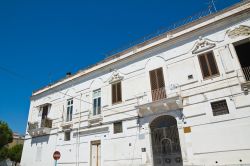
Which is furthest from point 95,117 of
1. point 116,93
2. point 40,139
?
point 40,139

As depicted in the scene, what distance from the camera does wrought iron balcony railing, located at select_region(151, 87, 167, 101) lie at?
12812 mm

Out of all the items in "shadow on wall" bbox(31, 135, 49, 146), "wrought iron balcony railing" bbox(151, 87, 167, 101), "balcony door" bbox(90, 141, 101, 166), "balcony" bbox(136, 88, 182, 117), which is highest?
"wrought iron balcony railing" bbox(151, 87, 167, 101)

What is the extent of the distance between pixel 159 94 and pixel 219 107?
3702 mm

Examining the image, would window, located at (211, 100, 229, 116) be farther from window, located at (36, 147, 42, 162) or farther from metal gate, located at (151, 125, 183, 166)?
window, located at (36, 147, 42, 162)

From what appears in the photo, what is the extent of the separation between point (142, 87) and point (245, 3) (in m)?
8.08

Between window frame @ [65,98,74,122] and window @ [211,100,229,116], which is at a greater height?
window frame @ [65,98,74,122]

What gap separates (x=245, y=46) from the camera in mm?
11289

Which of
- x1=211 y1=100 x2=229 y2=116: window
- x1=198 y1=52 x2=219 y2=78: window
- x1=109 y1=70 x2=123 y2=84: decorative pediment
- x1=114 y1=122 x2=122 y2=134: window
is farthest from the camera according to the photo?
x1=109 y1=70 x2=123 y2=84: decorative pediment

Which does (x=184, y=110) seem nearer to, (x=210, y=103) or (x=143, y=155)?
(x=210, y=103)

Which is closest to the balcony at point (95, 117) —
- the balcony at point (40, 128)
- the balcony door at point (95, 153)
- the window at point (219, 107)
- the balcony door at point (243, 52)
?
the balcony door at point (95, 153)

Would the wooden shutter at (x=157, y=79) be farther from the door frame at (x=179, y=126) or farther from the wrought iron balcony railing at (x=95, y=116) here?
the wrought iron balcony railing at (x=95, y=116)

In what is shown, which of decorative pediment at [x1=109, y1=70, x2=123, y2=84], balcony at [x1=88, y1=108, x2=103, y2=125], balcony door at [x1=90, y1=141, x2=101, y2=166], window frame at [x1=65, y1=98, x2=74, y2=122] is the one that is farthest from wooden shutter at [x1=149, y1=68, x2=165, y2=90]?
window frame at [x1=65, y1=98, x2=74, y2=122]

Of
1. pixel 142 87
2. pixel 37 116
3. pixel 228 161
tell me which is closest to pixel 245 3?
pixel 142 87

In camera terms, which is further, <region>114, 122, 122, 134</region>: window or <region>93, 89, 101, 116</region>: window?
<region>93, 89, 101, 116</region>: window
